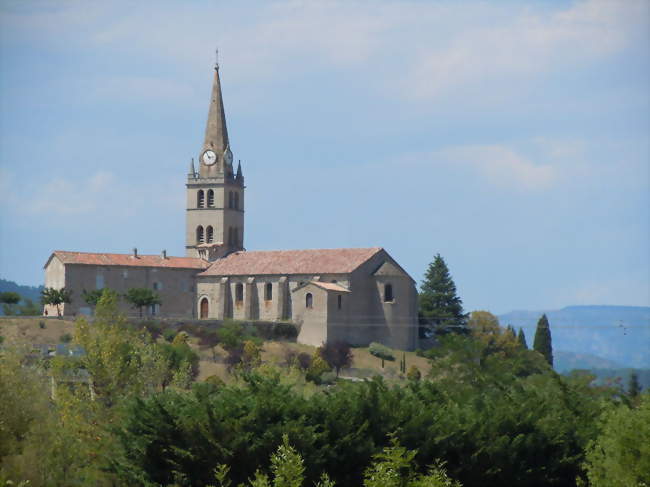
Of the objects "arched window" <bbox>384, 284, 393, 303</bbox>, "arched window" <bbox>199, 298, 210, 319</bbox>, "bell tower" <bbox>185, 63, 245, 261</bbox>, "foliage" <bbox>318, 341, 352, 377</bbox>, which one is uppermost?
"bell tower" <bbox>185, 63, 245, 261</bbox>

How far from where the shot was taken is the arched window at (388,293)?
82562 mm

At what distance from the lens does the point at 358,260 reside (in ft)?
274

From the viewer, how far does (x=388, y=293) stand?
3258 inches

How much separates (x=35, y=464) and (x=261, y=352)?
43692mm

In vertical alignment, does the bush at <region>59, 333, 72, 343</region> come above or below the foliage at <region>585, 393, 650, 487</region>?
above

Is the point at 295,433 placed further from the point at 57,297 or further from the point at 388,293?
the point at 57,297

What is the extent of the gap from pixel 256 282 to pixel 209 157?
1358cm

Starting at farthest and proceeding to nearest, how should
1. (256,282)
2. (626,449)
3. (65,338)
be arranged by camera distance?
(256,282) → (65,338) → (626,449)

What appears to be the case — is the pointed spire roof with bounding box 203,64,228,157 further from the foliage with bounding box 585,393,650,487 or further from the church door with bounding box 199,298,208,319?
the foliage with bounding box 585,393,650,487

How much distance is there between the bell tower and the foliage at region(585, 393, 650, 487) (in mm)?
59010

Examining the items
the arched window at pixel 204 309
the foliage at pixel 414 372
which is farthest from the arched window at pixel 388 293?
the arched window at pixel 204 309

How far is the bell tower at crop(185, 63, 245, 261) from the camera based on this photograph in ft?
306

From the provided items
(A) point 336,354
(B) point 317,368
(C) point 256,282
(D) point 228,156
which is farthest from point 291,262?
(B) point 317,368

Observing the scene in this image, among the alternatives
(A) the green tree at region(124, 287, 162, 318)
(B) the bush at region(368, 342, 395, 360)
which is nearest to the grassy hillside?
(B) the bush at region(368, 342, 395, 360)
